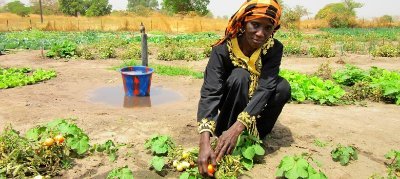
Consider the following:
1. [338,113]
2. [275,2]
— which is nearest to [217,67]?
[275,2]

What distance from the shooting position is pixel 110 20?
1264 inches

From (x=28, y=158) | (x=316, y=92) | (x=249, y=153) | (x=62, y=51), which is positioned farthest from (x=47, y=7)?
(x=249, y=153)

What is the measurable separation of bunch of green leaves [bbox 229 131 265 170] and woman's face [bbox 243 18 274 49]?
2.49 feet

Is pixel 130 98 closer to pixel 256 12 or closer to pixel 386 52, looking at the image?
pixel 256 12

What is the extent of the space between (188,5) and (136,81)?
38.9 m

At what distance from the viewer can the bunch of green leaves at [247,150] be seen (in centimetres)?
284

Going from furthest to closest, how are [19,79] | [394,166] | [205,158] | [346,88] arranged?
[19,79]
[346,88]
[394,166]
[205,158]

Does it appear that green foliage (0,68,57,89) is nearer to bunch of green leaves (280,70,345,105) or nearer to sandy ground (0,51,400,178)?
sandy ground (0,51,400,178)

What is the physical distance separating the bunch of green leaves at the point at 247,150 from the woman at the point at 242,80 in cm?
8

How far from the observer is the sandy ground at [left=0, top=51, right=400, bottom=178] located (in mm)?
3019

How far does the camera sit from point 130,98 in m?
5.58

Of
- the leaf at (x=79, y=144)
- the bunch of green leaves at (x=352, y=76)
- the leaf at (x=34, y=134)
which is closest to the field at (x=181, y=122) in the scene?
the leaf at (x=79, y=144)

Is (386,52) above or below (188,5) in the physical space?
below

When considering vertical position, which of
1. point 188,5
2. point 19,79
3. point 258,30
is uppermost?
point 188,5
